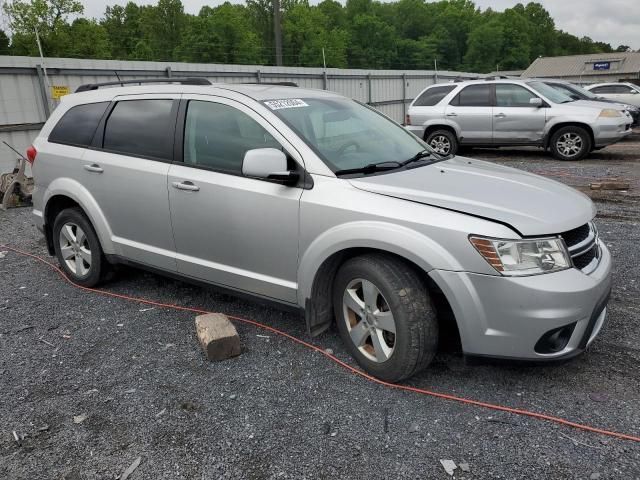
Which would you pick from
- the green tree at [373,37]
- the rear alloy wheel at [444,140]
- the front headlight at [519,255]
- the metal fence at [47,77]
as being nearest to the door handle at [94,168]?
the front headlight at [519,255]

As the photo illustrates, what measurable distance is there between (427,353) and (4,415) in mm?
2418

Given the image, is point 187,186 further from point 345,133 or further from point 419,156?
point 419,156

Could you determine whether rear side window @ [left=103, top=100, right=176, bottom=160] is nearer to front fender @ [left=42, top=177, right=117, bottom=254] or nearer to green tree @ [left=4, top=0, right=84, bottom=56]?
front fender @ [left=42, top=177, right=117, bottom=254]

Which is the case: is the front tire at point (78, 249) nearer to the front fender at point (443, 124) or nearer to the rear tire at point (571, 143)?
the front fender at point (443, 124)

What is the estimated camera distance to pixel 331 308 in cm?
342

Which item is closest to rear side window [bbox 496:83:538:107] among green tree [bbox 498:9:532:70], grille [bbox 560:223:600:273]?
grille [bbox 560:223:600:273]

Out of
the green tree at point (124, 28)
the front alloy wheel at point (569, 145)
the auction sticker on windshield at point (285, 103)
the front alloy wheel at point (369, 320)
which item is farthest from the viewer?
the green tree at point (124, 28)

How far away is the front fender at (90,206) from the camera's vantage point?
4.43m

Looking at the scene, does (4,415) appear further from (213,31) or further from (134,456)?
(213,31)

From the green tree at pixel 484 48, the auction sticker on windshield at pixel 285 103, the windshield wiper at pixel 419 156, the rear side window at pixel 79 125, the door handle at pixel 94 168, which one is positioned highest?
the green tree at pixel 484 48

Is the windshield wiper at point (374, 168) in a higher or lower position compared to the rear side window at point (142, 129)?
lower

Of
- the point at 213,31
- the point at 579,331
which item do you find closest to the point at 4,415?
the point at 579,331

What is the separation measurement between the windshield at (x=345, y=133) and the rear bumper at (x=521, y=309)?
1.09 metres

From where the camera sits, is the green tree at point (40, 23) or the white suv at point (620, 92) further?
the green tree at point (40, 23)
